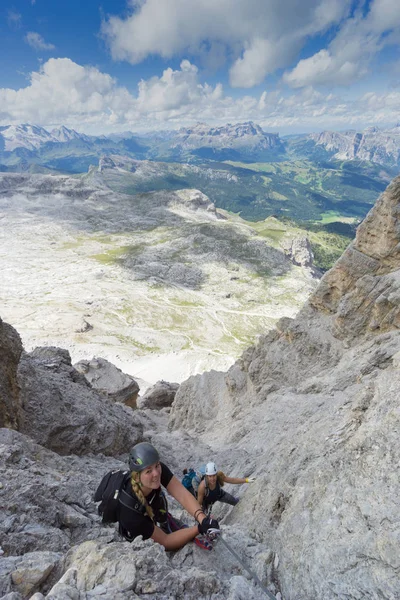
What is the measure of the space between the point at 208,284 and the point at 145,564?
18066 cm

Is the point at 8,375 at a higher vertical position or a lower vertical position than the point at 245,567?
lower

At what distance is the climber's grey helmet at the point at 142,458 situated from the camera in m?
8.16

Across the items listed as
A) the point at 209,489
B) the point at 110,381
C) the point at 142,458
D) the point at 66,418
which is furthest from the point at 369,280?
the point at 110,381

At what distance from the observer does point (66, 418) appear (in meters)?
21.2

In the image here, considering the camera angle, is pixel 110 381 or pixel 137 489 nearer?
pixel 137 489

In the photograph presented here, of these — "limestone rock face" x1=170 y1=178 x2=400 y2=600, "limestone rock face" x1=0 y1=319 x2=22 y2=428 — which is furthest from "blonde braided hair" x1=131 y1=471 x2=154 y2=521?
"limestone rock face" x1=0 y1=319 x2=22 y2=428

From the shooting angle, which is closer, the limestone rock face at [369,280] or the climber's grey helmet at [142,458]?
the climber's grey helmet at [142,458]

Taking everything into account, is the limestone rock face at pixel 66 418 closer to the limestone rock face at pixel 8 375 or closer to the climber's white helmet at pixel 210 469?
the limestone rock face at pixel 8 375

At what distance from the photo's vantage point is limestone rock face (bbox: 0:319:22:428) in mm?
17297

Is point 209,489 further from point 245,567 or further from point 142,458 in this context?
point 142,458

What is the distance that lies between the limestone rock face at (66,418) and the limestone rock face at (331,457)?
783 centimetres

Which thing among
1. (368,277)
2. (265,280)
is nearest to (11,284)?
(265,280)

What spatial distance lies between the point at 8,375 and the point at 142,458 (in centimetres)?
1397

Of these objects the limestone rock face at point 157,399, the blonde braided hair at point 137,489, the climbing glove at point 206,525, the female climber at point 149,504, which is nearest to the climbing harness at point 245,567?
the climbing glove at point 206,525
